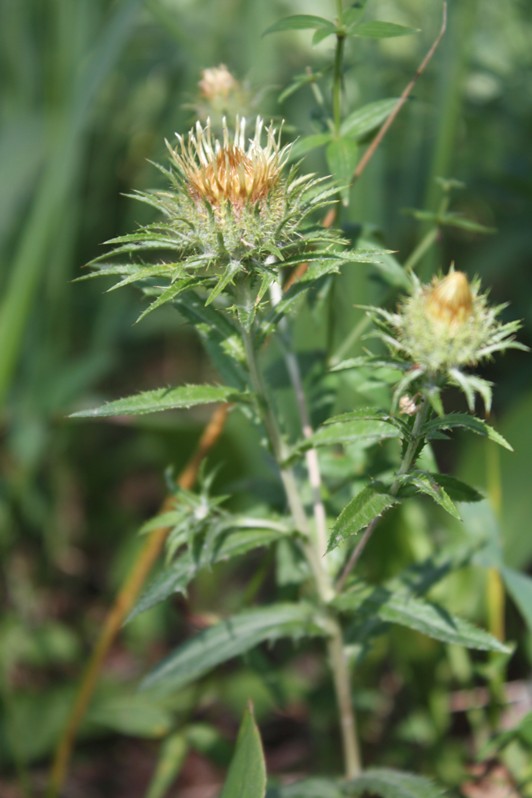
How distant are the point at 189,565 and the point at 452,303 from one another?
594 millimetres

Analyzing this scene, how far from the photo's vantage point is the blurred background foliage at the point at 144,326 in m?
1.95

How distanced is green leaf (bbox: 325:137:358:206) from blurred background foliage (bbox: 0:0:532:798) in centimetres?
15

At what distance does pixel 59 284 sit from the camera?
2.68 metres

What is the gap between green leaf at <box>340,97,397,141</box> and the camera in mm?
1347

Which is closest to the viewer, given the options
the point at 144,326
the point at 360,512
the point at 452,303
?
the point at 452,303

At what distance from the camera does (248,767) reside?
45.7 inches

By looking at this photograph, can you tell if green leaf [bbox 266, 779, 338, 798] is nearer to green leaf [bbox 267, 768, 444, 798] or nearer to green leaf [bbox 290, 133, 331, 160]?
green leaf [bbox 267, 768, 444, 798]

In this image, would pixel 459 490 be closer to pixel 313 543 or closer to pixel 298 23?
pixel 313 543

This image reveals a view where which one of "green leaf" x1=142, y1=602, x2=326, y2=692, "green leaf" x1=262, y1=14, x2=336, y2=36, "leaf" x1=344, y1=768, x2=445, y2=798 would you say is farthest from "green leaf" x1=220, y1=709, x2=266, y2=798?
"green leaf" x1=262, y1=14, x2=336, y2=36

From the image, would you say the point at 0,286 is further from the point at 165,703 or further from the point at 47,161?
the point at 165,703

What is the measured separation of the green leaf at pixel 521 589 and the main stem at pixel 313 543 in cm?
32

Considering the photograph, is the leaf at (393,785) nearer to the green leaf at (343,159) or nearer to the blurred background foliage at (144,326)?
the blurred background foliage at (144,326)

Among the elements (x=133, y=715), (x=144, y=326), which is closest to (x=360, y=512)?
(x=133, y=715)

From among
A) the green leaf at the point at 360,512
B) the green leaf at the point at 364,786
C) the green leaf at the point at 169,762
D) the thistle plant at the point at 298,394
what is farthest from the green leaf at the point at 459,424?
the green leaf at the point at 169,762
